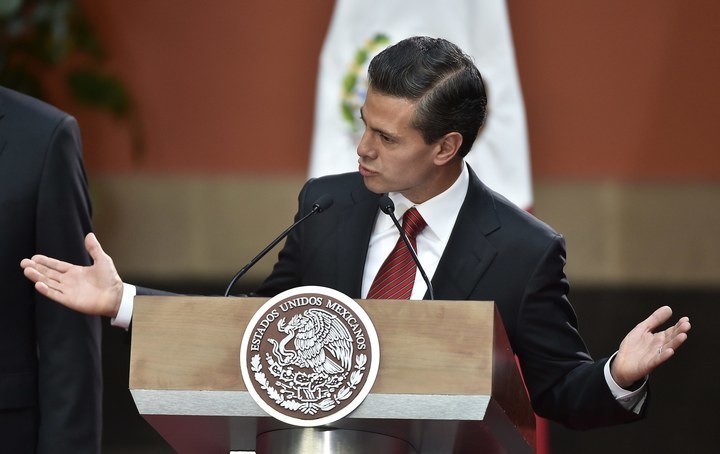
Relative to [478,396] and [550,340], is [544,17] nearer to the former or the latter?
[550,340]

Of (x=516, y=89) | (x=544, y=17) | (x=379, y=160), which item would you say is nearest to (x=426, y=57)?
(x=379, y=160)

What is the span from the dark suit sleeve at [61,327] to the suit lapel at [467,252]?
80 centimetres

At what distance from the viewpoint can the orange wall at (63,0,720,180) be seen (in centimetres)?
489

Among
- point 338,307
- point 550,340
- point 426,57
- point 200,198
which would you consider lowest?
point 200,198

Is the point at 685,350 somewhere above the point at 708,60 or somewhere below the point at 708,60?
below

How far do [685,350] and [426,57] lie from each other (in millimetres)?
2676

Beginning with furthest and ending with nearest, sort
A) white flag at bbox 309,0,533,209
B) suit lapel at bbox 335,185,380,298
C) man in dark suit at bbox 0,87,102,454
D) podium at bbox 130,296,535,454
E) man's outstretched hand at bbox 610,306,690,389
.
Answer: white flag at bbox 309,0,533,209 < man in dark suit at bbox 0,87,102,454 < suit lapel at bbox 335,185,380,298 < man's outstretched hand at bbox 610,306,690,389 < podium at bbox 130,296,535,454

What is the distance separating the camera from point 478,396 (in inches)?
77.2

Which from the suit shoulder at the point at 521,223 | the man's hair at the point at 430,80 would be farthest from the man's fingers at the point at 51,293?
the suit shoulder at the point at 521,223

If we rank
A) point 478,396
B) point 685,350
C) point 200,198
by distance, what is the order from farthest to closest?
point 200,198 < point 685,350 < point 478,396

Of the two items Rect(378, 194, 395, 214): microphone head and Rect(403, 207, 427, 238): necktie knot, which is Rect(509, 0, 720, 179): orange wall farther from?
Rect(378, 194, 395, 214): microphone head

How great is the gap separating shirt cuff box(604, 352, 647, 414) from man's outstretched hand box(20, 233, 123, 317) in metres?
0.96

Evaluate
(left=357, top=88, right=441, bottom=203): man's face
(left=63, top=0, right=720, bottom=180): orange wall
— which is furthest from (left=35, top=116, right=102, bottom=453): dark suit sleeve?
(left=63, top=0, right=720, bottom=180): orange wall

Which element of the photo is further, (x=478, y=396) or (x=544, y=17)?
(x=544, y=17)
